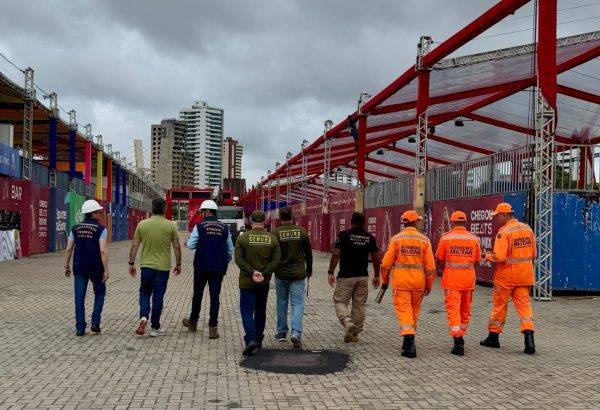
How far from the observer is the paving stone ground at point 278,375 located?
5258mm

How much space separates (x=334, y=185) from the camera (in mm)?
53000

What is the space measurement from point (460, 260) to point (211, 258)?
3.18 meters

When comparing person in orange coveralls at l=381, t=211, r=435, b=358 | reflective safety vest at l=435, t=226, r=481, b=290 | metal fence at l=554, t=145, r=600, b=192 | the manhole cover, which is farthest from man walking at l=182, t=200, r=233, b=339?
metal fence at l=554, t=145, r=600, b=192

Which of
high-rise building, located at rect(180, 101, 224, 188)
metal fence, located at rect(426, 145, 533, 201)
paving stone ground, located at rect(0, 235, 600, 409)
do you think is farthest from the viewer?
high-rise building, located at rect(180, 101, 224, 188)

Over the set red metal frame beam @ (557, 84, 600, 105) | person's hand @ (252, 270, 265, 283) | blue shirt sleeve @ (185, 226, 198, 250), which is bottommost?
person's hand @ (252, 270, 265, 283)

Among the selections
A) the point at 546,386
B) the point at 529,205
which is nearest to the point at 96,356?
the point at 546,386

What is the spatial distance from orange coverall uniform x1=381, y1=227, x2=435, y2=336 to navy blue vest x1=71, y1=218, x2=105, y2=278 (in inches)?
149

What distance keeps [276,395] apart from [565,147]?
38.5 ft

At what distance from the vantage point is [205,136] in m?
182

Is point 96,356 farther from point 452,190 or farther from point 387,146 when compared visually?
point 387,146

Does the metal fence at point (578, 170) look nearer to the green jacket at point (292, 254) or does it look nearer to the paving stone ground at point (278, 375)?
the paving stone ground at point (278, 375)

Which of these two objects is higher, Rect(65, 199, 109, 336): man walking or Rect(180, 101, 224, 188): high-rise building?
Rect(180, 101, 224, 188): high-rise building

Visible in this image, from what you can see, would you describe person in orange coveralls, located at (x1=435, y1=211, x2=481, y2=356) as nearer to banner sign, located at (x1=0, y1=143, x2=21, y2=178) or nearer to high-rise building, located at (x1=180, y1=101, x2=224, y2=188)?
banner sign, located at (x1=0, y1=143, x2=21, y2=178)

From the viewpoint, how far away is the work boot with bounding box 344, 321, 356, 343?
764 centimetres
